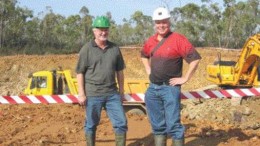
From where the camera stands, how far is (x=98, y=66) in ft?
19.9

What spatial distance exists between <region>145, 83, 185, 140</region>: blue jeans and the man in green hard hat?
0.43 metres

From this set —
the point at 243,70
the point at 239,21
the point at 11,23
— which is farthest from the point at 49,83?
the point at 239,21

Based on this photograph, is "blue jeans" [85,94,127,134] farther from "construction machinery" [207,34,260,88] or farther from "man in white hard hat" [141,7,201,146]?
"construction machinery" [207,34,260,88]

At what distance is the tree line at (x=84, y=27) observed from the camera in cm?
4203

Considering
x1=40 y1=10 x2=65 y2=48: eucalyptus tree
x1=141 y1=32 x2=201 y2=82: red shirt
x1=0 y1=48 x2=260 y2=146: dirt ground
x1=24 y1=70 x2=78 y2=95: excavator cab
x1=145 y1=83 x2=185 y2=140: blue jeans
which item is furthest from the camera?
x1=40 y1=10 x2=65 y2=48: eucalyptus tree

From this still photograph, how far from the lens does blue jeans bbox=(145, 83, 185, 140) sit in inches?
227

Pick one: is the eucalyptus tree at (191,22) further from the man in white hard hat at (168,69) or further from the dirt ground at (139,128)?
the man in white hard hat at (168,69)

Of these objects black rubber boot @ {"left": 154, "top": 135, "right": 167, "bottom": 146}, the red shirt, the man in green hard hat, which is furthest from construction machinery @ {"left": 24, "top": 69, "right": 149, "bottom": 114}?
the red shirt

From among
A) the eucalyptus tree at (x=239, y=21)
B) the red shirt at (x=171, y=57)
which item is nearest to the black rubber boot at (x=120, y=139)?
the red shirt at (x=171, y=57)

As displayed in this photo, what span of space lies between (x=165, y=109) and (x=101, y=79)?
3.13 feet

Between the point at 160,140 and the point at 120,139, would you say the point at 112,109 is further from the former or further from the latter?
the point at 160,140

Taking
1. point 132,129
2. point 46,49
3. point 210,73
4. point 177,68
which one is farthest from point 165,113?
point 46,49

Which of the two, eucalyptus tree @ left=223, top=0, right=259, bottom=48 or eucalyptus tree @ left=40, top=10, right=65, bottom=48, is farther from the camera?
eucalyptus tree @ left=40, top=10, right=65, bottom=48

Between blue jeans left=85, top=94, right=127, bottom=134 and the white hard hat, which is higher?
the white hard hat
